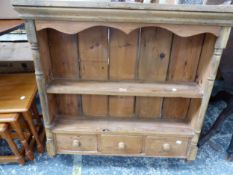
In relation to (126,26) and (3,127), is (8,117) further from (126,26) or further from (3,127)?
(126,26)

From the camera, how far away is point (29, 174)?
1297 mm

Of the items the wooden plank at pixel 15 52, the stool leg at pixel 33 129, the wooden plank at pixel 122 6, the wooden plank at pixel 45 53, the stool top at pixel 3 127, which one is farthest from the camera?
the wooden plank at pixel 15 52

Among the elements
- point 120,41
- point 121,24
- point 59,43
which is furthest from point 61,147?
point 121,24

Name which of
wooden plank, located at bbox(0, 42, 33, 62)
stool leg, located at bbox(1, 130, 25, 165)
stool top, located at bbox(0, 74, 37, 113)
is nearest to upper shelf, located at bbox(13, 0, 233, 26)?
stool top, located at bbox(0, 74, 37, 113)

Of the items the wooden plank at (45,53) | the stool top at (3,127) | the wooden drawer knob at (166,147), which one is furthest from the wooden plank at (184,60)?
the stool top at (3,127)

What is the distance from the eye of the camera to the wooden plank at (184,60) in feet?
3.48

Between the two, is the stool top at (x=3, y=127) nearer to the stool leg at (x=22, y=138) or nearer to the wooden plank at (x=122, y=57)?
the stool leg at (x=22, y=138)

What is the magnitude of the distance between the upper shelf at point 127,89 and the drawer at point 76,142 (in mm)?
326

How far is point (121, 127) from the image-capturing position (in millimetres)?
1241

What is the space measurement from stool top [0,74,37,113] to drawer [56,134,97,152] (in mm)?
291

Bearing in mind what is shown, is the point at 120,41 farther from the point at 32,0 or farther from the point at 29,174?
the point at 29,174

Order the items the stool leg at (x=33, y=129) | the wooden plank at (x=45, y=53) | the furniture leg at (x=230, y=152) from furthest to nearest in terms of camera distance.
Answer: the furniture leg at (x=230, y=152) < the stool leg at (x=33, y=129) < the wooden plank at (x=45, y=53)

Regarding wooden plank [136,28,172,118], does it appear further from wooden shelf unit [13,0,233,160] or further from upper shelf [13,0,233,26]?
upper shelf [13,0,233,26]

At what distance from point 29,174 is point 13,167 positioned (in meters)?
0.13
